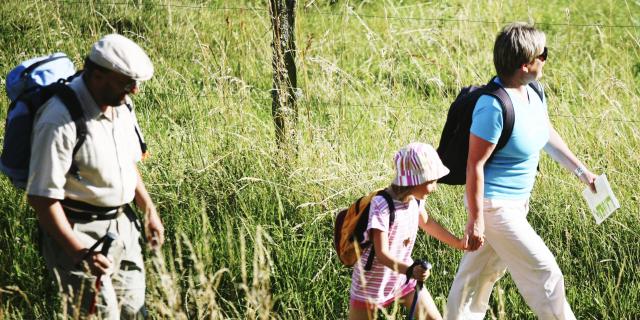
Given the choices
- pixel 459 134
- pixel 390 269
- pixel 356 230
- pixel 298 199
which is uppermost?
pixel 459 134

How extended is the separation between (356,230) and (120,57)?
1181mm

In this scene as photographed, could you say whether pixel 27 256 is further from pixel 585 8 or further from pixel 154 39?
pixel 585 8

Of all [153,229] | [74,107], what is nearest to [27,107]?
[74,107]

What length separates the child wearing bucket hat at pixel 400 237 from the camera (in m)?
3.43

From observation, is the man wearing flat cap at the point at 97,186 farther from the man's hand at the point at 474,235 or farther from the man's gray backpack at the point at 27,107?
Answer: the man's hand at the point at 474,235

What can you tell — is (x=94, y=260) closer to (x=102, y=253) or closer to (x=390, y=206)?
(x=102, y=253)

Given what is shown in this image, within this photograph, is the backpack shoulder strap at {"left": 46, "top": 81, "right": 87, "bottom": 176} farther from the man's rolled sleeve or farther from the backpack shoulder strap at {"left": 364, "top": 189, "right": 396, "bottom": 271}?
the backpack shoulder strap at {"left": 364, "top": 189, "right": 396, "bottom": 271}

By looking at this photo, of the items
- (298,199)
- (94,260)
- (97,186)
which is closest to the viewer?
(94,260)

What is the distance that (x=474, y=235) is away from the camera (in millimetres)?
3752

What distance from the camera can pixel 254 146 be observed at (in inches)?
196

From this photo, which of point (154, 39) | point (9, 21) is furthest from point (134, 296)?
point (9, 21)

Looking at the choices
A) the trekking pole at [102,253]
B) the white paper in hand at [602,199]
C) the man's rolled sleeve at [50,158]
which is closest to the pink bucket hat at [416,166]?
the white paper in hand at [602,199]

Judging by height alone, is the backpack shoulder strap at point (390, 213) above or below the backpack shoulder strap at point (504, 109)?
below

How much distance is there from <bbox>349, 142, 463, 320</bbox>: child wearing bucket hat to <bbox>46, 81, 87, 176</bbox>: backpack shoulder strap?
45.3 inches
